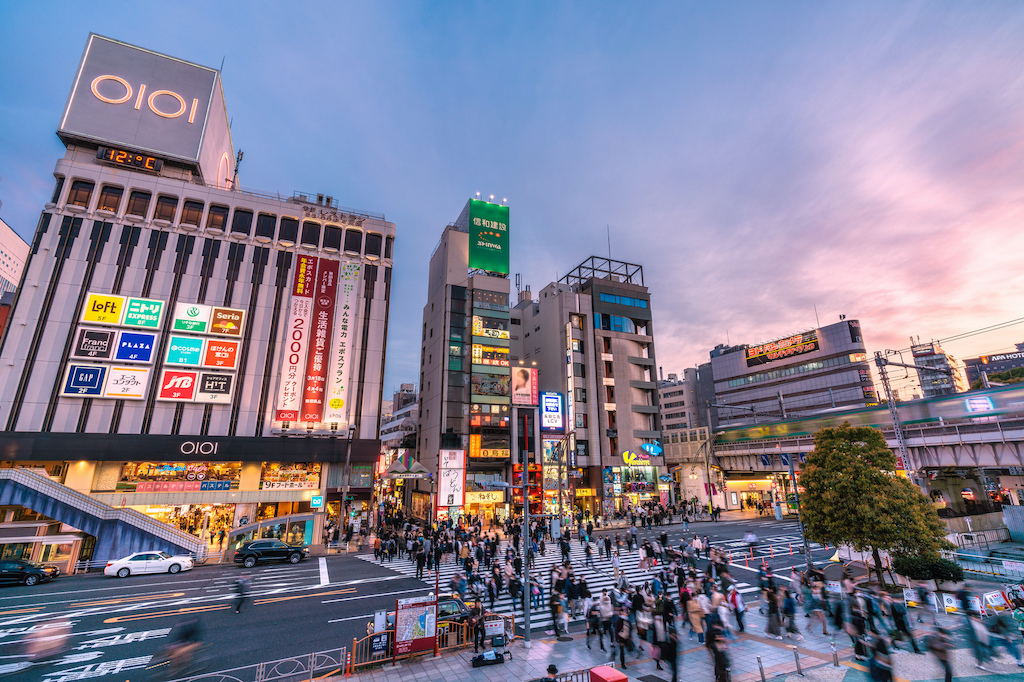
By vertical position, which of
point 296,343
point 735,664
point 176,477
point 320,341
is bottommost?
point 735,664

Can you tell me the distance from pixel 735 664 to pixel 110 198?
59.1 metres

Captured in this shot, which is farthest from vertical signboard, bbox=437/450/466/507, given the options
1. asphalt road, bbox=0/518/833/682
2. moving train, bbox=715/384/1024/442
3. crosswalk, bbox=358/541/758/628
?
moving train, bbox=715/384/1024/442

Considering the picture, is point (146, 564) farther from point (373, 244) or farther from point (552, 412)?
point (552, 412)

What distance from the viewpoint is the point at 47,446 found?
116 ft

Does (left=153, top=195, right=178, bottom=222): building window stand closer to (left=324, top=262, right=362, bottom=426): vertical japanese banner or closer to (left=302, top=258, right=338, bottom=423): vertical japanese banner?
(left=302, top=258, right=338, bottom=423): vertical japanese banner

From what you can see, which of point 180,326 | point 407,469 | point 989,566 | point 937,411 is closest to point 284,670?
point 989,566

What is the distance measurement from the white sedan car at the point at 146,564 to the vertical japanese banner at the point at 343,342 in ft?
56.1

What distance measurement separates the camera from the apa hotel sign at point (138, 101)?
4422 centimetres

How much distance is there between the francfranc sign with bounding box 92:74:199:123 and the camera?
149ft

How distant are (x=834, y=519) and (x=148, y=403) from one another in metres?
51.4

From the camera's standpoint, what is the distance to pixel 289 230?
152 ft

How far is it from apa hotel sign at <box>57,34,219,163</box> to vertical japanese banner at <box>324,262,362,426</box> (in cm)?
2137

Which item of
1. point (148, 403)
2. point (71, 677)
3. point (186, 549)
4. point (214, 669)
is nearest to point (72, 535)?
point (186, 549)

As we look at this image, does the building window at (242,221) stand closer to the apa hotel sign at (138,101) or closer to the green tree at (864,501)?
the apa hotel sign at (138,101)
